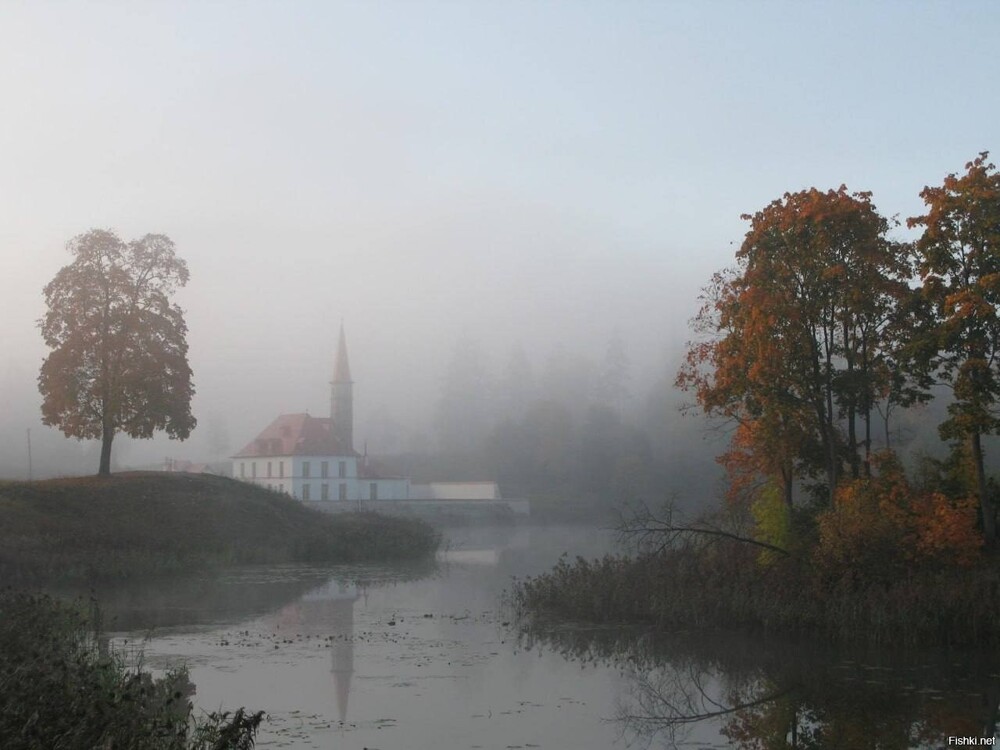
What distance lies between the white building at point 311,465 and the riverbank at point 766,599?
58734mm

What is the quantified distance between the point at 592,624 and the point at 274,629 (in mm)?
7602

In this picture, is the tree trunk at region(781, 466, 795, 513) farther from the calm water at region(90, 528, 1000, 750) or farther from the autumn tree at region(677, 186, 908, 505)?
the calm water at region(90, 528, 1000, 750)

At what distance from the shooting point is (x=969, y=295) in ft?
89.5

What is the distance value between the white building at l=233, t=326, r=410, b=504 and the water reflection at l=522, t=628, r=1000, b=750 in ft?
212

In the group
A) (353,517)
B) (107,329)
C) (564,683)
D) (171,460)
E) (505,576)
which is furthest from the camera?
(171,460)

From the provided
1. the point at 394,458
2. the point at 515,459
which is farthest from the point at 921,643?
the point at 394,458

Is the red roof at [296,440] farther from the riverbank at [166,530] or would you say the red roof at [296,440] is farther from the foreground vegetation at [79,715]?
the foreground vegetation at [79,715]

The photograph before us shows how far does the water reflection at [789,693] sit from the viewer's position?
15.7 m

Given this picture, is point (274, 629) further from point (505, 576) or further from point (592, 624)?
point (505, 576)

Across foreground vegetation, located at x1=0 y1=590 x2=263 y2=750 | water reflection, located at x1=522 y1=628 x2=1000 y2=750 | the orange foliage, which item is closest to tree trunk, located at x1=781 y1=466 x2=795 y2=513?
the orange foliage

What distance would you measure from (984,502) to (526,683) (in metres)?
14.2

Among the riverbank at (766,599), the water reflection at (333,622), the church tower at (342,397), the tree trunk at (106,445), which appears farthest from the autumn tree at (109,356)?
the church tower at (342,397)

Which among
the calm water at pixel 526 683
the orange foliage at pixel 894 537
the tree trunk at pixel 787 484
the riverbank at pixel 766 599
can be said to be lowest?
the calm water at pixel 526 683

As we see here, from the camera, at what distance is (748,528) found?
32156 millimetres
